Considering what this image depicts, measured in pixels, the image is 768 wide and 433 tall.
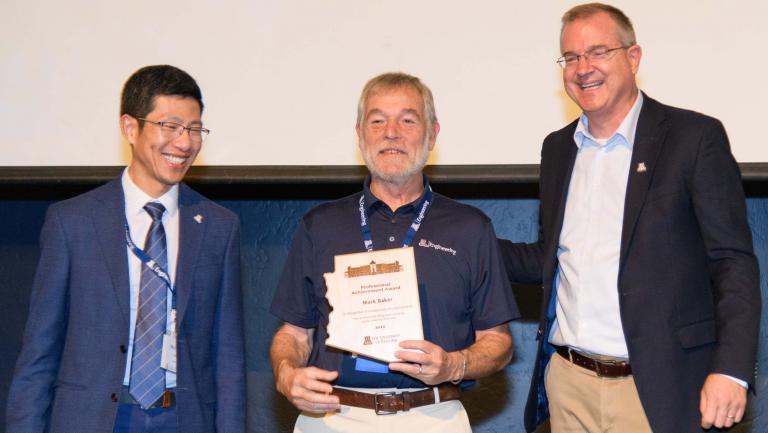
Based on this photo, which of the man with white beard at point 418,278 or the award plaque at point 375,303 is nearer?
the award plaque at point 375,303

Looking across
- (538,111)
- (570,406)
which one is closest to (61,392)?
(570,406)

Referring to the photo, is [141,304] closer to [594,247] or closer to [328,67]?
[594,247]

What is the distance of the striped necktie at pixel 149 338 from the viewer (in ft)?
A: 8.13

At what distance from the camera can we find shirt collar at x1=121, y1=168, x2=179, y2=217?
104 inches

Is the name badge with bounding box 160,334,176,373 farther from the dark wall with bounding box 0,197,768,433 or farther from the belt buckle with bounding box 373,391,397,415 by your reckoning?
the dark wall with bounding box 0,197,768,433

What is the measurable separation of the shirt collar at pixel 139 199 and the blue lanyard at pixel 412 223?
55 cm

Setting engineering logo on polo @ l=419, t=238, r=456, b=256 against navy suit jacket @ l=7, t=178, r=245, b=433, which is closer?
navy suit jacket @ l=7, t=178, r=245, b=433

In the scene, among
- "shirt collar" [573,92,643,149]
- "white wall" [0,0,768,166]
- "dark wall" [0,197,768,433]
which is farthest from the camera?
"dark wall" [0,197,768,433]

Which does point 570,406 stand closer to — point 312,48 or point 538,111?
point 538,111

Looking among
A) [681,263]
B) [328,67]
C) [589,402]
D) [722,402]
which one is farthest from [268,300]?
[722,402]

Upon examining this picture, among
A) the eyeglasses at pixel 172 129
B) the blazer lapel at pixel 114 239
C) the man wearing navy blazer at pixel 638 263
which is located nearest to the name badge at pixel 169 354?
the blazer lapel at pixel 114 239

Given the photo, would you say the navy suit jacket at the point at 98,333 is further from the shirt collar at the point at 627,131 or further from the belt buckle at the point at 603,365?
the shirt collar at the point at 627,131

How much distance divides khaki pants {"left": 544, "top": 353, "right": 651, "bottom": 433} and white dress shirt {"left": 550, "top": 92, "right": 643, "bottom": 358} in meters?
0.08

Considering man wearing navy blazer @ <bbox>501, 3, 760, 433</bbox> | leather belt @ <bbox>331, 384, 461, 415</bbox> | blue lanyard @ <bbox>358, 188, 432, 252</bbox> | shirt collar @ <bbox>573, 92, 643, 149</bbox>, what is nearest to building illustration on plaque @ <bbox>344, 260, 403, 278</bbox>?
blue lanyard @ <bbox>358, 188, 432, 252</bbox>
